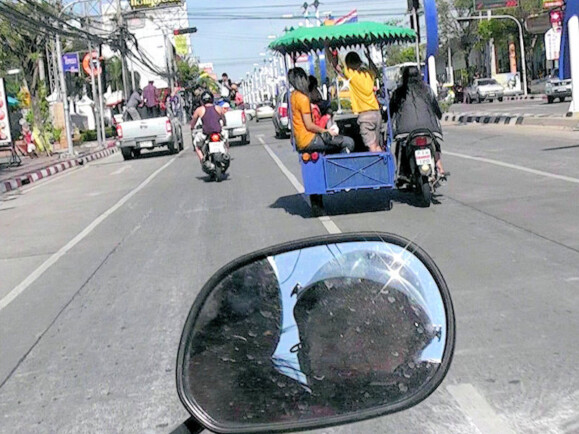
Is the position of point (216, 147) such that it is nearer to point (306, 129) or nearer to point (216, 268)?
point (306, 129)

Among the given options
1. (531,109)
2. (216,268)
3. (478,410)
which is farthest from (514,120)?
(478,410)

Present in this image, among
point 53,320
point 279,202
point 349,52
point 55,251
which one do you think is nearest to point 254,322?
point 53,320

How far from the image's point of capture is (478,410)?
4.09m

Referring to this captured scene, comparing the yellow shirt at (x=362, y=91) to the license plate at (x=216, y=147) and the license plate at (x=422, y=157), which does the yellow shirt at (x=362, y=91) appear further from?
the license plate at (x=216, y=147)

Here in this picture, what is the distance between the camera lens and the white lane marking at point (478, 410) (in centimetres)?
388

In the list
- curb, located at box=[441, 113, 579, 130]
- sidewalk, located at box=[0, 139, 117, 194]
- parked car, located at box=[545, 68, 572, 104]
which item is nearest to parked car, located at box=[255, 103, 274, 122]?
parked car, located at box=[545, 68, 572, 104]

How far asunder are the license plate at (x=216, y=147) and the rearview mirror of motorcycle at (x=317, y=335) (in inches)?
582

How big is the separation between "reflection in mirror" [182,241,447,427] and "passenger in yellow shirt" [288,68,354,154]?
325 inches

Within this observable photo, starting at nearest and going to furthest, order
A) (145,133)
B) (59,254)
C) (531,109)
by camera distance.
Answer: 1. (59,254)
2. (145,133)
3. (531,109)

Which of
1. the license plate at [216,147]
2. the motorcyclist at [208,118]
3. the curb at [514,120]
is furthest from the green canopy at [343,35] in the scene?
the curb at [514,120]

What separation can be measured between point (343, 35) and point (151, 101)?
18.2 meters

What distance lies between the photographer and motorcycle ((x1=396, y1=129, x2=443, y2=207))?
34.7 feet

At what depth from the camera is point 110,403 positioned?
4.57m

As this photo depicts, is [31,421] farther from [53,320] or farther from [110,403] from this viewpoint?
[53,320]
